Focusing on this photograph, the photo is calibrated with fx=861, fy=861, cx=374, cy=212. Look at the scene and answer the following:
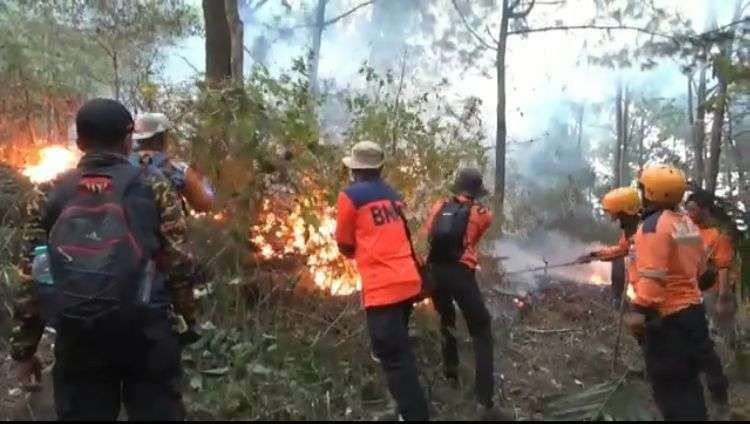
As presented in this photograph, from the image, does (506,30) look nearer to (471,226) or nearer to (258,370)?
(471,226)

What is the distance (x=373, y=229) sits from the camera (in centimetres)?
552

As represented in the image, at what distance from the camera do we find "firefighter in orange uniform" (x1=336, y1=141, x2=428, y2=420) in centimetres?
532

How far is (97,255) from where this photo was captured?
3.28m

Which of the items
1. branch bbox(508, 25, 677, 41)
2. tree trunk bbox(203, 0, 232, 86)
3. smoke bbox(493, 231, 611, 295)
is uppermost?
branch bbox(508, 25, 677, 41)

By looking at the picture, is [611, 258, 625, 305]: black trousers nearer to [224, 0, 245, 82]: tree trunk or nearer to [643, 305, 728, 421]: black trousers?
[224, 0, 245, 82]: tree trunk

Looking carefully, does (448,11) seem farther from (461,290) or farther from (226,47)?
(461,290)

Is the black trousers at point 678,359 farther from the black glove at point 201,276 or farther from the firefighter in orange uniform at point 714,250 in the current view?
the black glove at point 201,276

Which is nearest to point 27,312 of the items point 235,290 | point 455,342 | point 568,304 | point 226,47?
point 235,290

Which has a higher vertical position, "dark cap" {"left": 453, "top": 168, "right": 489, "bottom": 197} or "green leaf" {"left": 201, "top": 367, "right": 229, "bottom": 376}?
"dark cap" {"left": 453, "top": 168, "right": 489, "bottom": 197}

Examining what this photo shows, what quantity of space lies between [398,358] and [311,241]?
2.31 metres

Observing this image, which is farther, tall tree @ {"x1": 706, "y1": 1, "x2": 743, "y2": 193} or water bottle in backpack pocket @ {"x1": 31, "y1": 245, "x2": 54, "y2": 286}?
tall tree @ {"x1": 706, "y1": 1, "x2": 743, "y2": 193}

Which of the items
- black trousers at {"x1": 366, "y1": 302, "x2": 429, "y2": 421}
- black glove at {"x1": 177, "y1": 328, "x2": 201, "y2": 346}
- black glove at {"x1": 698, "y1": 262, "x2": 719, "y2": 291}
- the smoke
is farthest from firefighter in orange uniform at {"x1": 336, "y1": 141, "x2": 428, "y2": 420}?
the smoke

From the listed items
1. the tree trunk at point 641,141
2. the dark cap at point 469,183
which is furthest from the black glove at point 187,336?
the tree trunk at point 641,141

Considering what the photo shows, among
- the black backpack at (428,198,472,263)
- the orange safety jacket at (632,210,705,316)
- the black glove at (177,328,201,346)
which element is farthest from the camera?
the black backpack at (428,198,472,263)
